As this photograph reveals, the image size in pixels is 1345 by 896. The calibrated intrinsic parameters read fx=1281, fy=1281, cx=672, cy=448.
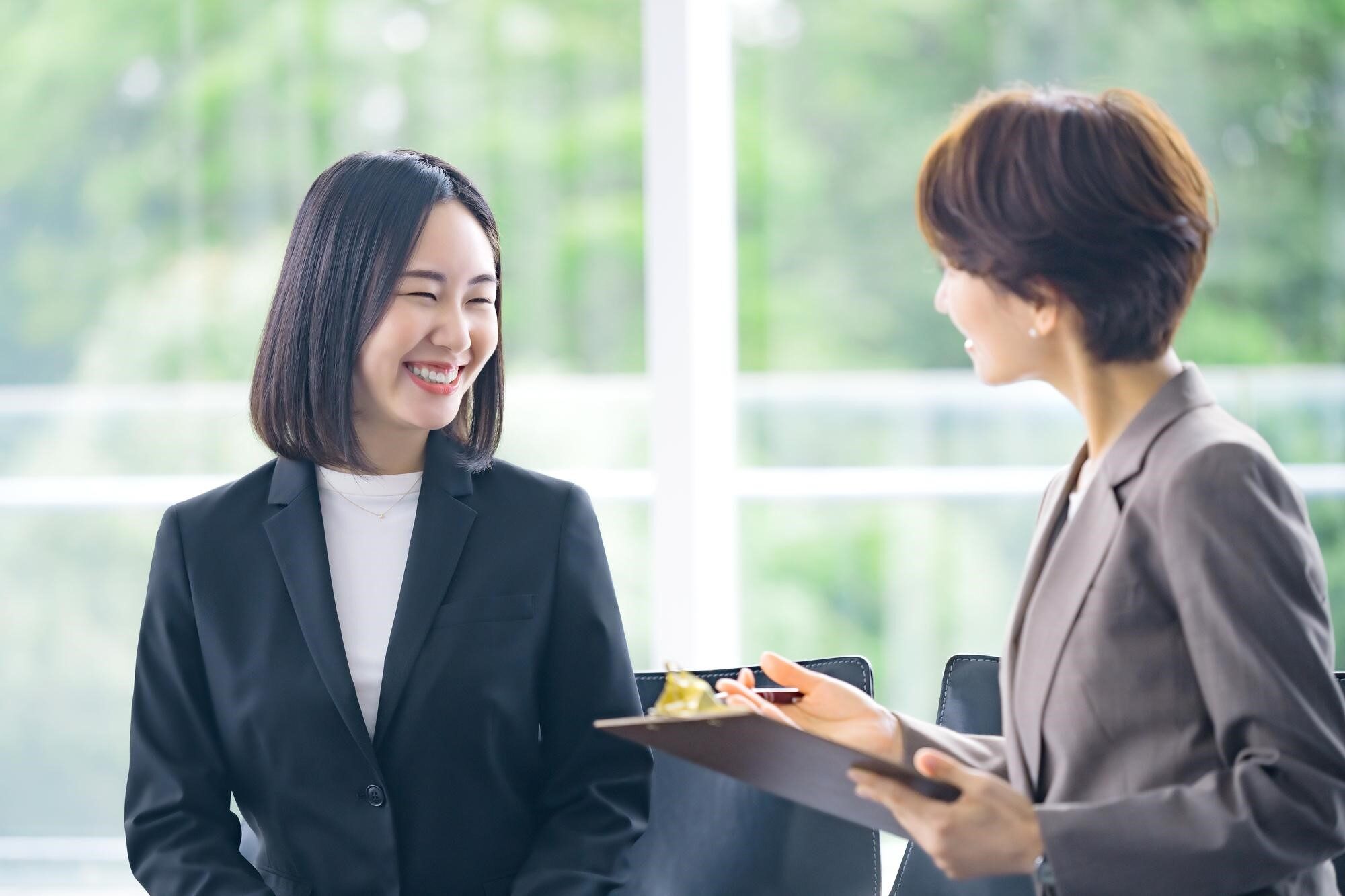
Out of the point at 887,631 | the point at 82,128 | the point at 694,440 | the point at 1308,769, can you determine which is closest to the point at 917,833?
the point at 1308,769

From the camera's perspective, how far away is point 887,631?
3.29 metres

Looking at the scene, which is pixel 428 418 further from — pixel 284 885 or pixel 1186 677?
pixel 1186 677

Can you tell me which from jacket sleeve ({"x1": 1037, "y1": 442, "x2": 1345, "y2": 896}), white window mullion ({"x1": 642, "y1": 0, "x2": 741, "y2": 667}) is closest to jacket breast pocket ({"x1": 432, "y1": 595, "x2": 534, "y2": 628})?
jacket sleeve ({"x1": 1037, "y1": 442, "x2": 1345, "y2": 896})

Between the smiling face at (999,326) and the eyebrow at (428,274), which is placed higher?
the eyebrow at (428,274)

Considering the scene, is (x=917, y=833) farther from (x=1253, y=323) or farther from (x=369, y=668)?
(x=1253, y=323)

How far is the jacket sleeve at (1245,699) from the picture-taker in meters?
1.17

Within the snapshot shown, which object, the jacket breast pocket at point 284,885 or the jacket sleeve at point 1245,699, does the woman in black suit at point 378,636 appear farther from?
the jacket sleeve at point 1245,699

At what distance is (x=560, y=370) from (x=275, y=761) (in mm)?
1751

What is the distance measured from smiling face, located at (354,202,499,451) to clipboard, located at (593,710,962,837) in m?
0.57

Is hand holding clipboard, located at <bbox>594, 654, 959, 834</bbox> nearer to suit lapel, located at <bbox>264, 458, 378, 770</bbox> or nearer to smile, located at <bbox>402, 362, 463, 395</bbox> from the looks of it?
suit lapel, located at <bbox>264, 458, 378, 770</bbox>

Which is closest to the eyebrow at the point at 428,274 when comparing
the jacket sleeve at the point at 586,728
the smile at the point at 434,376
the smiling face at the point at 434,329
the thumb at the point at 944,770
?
the smiling face at the point at 434,329

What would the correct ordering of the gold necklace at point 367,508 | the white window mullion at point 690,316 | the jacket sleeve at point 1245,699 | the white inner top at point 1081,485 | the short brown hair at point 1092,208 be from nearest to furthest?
the jacket sleeve at point 1245,699 < the short brown hair at point 1092,208 < the white inner top at point 1081,485 < the gold necklace at point 367,508 < the white window mullion at point 690,316

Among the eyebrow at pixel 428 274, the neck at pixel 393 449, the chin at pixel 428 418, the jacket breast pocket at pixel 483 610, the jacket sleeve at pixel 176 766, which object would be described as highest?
the eyebrow at pixel 428 274

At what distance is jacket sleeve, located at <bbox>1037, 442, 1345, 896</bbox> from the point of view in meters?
1.17
